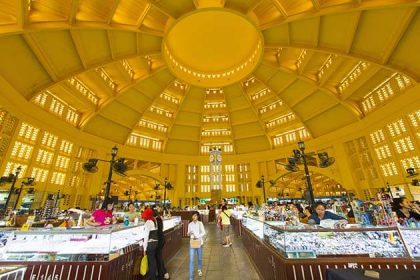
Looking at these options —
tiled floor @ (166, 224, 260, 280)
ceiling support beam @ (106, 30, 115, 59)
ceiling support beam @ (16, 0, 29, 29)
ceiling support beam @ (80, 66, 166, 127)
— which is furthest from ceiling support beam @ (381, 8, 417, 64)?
ceiling support beam @ (16, 0, 29, 29)

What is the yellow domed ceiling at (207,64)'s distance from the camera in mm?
14211

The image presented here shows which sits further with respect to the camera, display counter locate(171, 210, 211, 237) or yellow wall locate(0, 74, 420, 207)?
yellow wall locate(0, 74, 420, 207)

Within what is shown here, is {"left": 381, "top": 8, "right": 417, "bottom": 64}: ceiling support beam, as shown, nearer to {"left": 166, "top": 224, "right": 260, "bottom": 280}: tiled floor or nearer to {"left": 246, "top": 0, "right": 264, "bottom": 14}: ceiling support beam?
{"left": 246, "top": 0, "right": 264, "bottom": 14}: ceiling support beam

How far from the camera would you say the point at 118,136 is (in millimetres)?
28344

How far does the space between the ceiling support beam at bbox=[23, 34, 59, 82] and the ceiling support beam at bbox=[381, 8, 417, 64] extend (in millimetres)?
25337

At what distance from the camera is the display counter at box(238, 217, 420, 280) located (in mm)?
3645

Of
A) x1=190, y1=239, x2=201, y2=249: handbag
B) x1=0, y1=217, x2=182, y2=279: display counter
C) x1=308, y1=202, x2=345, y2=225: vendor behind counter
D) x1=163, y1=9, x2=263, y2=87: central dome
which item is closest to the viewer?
x1=0, y1=217, x2=182, y2=279: display counter

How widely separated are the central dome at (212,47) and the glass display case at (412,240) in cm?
1722

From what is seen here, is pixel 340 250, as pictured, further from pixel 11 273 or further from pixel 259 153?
pixel 259 153

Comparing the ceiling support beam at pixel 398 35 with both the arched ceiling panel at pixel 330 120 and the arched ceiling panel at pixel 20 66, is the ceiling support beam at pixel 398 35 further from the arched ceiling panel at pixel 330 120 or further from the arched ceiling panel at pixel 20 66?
the arched ceiling panel at pixel 20 66

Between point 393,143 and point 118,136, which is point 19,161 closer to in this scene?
point 118,136

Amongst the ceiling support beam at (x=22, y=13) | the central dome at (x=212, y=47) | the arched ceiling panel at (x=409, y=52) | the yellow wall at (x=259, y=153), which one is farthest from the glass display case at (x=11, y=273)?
the arched ceiling panel at (x=409, y=52)

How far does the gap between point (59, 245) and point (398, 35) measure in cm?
2134

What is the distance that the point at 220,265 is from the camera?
6.86 m
